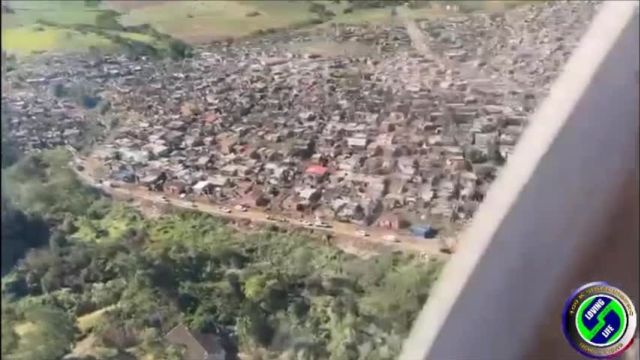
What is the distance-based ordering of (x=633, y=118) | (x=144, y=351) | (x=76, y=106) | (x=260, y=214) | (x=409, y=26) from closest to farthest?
(x=144, y=351), (x=260, y=214), (x=76, y=106), (x=409, y=26), (x=633, y=118)

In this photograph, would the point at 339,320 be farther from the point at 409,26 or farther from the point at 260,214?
the point at 409,26

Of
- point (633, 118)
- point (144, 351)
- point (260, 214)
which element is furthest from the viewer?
point (633, 118)

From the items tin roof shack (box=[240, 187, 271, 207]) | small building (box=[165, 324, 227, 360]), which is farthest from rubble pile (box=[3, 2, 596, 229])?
small building (box=[165, 324, 227, 360])

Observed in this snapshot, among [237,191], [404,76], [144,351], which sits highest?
[404,76]

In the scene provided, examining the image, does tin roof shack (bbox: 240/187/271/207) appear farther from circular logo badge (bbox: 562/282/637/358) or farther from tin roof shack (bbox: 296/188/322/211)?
circular logo badge (bbox: 562/282/637/358)

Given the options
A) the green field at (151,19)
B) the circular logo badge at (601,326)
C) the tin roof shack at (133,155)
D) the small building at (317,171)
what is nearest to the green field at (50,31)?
the green field at (151,19)

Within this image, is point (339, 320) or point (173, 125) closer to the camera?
point (339, 320)

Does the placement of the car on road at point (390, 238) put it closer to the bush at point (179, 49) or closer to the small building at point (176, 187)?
the small building at point (176, 187)

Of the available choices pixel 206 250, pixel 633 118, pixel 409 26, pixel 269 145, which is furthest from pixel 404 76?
pixel 633 118
